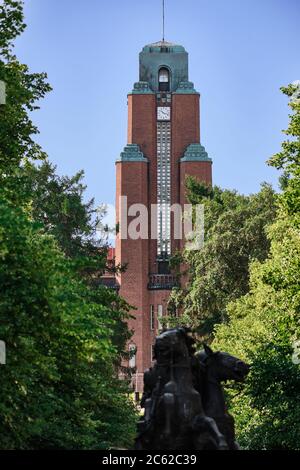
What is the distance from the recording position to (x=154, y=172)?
320 ft

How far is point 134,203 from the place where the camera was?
9494 cm

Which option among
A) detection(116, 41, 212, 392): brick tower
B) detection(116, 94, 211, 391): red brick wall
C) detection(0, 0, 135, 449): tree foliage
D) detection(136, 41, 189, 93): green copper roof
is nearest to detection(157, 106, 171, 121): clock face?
detection(116, 41, 212, 392): brick tower

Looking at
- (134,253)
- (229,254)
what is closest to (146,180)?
(134,253)

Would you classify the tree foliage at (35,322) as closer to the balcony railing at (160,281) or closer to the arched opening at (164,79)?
the balcony railing at (160,281)

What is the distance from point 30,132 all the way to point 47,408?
9897mm

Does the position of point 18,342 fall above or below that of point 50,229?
below

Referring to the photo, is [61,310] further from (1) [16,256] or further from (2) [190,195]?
(2) [190,195]

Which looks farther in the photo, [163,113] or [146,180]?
[163,113]

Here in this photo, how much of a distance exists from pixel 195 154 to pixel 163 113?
6.62 meters

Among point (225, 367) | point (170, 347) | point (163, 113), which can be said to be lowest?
point (225, 367)

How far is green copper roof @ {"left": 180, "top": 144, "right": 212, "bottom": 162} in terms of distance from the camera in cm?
9650

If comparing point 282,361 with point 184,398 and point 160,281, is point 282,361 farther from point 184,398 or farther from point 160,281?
point 160,281

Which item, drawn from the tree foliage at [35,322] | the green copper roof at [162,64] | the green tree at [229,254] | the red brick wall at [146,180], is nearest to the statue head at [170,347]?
the tree foliage at [35,322]
